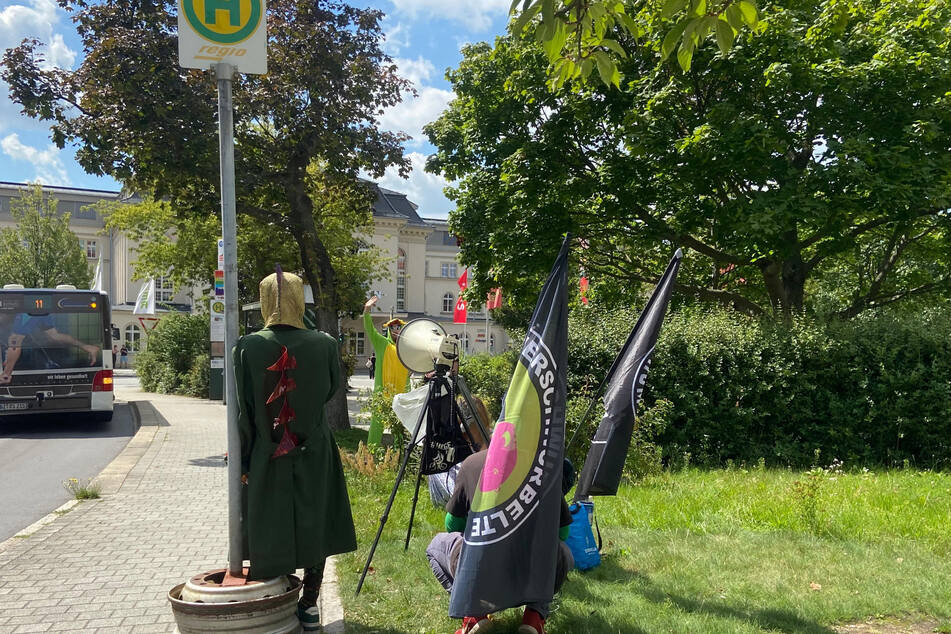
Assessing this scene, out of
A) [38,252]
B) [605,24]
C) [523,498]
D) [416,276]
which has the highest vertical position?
[416,276]

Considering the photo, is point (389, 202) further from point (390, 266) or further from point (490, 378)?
point (490, 378)

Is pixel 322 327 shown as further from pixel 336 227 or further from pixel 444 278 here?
pixel 444 278

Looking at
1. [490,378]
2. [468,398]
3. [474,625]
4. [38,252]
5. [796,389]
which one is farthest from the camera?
[38,252]

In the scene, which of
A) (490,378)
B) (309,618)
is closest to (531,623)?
(309,618)

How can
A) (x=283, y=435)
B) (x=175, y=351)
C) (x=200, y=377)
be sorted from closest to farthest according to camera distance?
(x=283, y=435)
(x=200, y=377)
(x=175, y=351)

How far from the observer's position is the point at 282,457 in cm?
372

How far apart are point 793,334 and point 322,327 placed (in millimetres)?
8094

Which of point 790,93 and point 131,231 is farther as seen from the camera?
point 131,231

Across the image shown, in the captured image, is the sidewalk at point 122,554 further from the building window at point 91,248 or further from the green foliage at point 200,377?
the building window at point 91,248

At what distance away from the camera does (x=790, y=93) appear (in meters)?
12.5

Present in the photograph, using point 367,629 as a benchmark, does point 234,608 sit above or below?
above

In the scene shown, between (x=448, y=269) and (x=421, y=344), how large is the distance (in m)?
72.0

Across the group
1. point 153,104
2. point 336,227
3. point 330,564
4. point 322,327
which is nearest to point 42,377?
point 322,327

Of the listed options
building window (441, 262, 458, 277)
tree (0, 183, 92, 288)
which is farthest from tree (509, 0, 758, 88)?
building window (441, 262, 458, 277)
